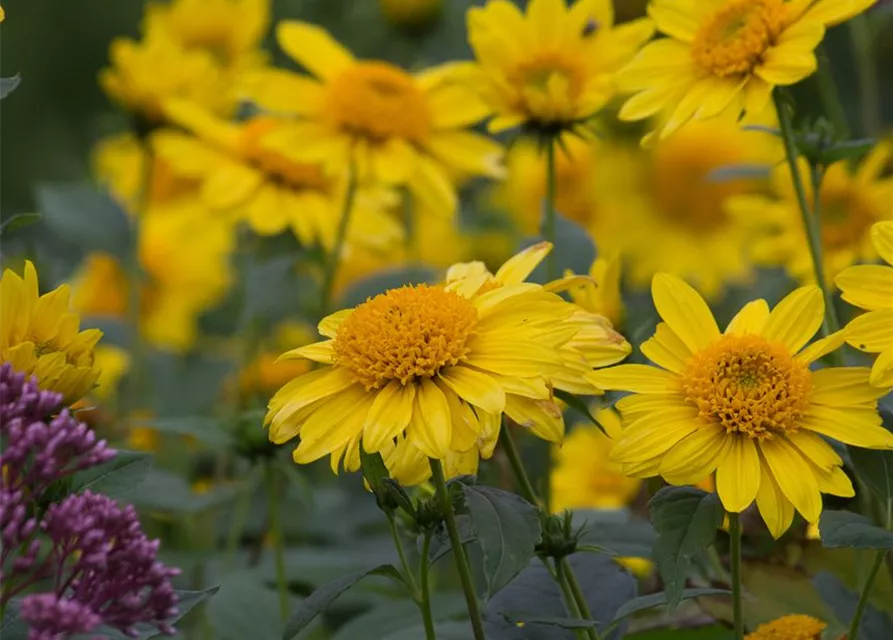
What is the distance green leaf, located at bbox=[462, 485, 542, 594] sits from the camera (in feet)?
1.97

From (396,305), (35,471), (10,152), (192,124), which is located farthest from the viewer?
(10,152)

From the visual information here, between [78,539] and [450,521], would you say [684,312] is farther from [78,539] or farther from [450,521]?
[78,539]

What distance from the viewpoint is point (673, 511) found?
658 millimetres

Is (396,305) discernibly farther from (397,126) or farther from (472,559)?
(397,126)

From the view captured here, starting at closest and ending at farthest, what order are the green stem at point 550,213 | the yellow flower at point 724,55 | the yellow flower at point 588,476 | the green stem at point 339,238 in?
1. the yellow flower at point 724,55
2. the green stem at point 550,213
3. the green stem at point 339,238
4. the yellow flower at point 588,476

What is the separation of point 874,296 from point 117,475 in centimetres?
40

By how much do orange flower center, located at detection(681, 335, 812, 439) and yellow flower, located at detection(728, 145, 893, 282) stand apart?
556mm

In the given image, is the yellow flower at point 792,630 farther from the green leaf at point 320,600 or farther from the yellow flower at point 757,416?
the green leaf at point 320,600

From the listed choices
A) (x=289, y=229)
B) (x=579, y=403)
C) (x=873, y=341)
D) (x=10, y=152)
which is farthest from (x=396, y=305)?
(x=10, y=152)

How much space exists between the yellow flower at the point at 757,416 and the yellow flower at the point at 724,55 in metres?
0.17

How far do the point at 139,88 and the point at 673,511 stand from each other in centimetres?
102

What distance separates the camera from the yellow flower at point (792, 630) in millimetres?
706

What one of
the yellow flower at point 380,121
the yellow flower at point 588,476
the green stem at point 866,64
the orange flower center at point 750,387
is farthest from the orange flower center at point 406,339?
the green stem at point 866,64

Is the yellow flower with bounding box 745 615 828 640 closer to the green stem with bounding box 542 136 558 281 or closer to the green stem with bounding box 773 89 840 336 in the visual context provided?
the green stem with bounding box 773 89 840 336
